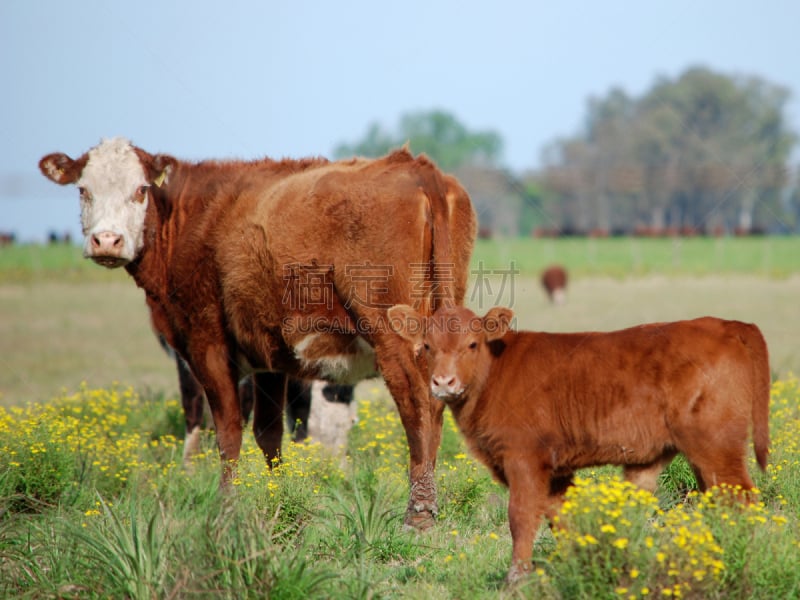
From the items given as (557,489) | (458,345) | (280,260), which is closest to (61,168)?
(280,260)

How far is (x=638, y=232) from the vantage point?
73.1m

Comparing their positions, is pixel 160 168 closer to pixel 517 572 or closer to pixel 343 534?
pixel 343 534

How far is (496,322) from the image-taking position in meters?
5.29

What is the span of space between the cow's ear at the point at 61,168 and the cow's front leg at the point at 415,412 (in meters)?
2.94

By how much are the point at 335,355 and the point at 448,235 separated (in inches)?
48.7

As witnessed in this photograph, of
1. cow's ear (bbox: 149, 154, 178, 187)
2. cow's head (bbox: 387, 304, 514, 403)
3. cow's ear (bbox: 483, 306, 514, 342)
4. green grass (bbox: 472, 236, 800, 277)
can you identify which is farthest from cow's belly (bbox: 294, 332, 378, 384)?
green grass (bbox: 472, 236, 800, 277)

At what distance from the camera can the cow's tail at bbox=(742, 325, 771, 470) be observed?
4.89 m

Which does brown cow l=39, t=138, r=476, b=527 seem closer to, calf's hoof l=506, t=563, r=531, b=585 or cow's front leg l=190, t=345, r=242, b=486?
cow's front leg l=190, t=345, r=242, b=486

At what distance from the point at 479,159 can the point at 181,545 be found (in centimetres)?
10508

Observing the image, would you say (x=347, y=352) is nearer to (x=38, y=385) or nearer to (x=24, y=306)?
(x=38, y=385)

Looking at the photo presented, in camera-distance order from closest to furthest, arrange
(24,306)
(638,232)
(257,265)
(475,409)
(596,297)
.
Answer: (475,409), (257,265), (24,306), (596,297), (638,232)

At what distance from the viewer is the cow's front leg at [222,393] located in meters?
7.29

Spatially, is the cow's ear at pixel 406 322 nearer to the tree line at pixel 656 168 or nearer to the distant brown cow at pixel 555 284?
the distant brown cow at pixel 555 284

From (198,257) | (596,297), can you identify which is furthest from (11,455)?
(596,297)
